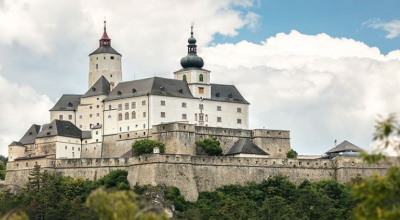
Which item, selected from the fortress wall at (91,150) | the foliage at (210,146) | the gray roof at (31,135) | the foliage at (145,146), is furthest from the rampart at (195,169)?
the fortress wall at (91,150)

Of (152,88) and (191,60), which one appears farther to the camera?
(191,60)

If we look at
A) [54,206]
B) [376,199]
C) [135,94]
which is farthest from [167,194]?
[376,199]

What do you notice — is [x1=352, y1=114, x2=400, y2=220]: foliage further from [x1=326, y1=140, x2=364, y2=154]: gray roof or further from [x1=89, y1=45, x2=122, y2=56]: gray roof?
[x1=89, y1=45, x2=122, y2=56]: gray roof

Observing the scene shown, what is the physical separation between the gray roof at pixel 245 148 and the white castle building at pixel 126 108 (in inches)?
157

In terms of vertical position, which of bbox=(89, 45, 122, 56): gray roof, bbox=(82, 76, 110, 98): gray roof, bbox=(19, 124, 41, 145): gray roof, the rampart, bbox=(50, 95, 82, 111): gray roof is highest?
bbox=(89, 45, 122, 56): gray roof

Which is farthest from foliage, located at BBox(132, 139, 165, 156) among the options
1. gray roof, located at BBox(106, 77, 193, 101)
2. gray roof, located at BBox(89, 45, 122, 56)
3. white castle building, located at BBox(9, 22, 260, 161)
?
gray roof, located at BBox(89, 45, 122, 56)

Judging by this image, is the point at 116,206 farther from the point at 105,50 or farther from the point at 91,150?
the point at 105,50

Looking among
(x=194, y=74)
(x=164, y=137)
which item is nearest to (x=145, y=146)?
(x=164, y=137)

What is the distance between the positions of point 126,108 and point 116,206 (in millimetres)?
53107

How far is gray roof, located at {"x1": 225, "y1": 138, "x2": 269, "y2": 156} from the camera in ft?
229

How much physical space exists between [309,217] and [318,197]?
2.69m

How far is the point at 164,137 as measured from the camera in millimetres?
69688

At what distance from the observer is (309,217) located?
63.0m

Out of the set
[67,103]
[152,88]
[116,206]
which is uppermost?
[152,88]
